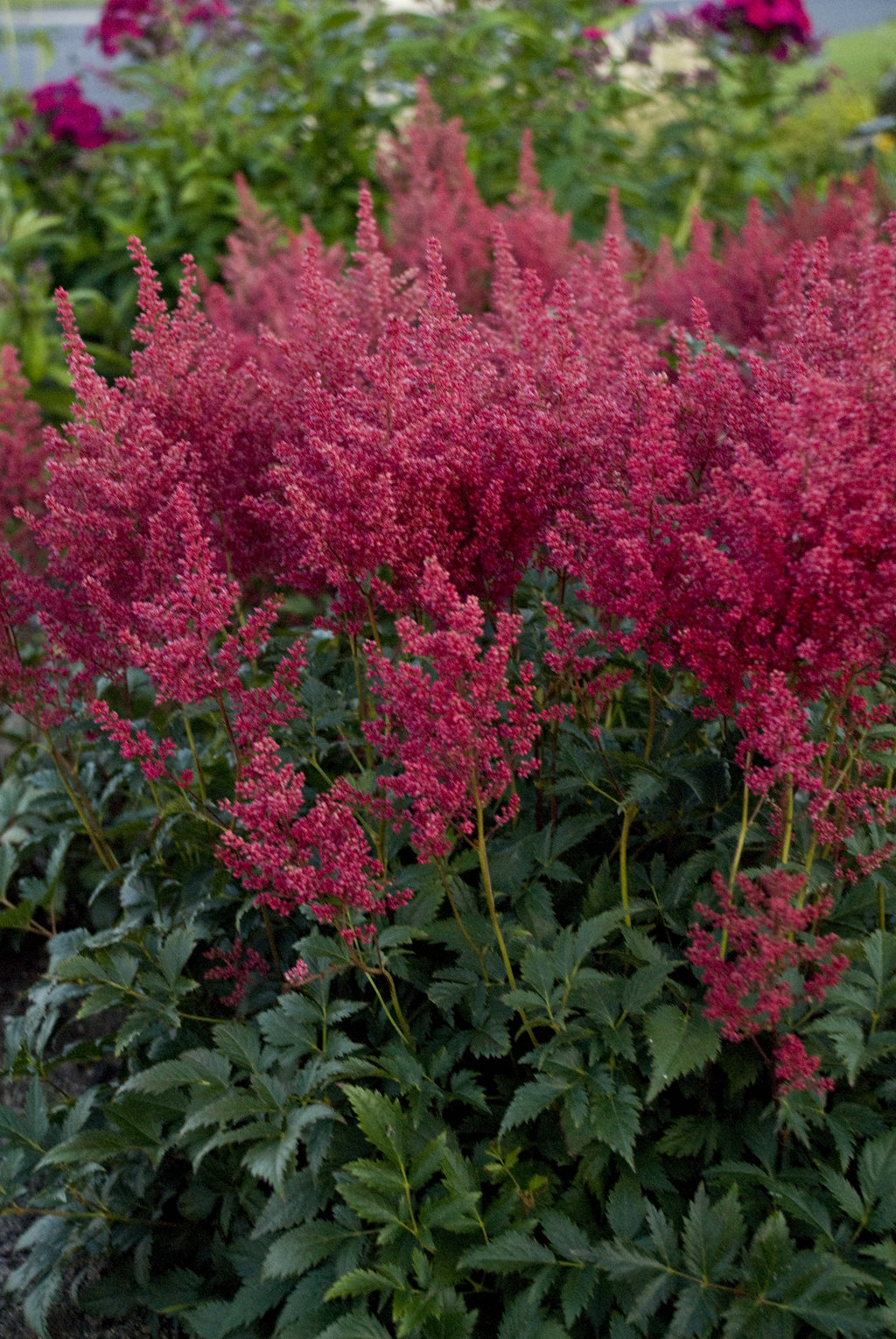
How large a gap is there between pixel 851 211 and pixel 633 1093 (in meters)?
3.16

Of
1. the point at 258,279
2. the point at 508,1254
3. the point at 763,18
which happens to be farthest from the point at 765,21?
the point at 508,1254

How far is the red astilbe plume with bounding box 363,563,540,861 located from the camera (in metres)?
1.62

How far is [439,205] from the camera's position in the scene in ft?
13.1

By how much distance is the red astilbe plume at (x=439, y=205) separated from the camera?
3771 mm

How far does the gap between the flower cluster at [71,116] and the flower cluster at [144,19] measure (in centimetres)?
30

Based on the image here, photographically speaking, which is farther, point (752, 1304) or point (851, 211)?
point (851, 211)

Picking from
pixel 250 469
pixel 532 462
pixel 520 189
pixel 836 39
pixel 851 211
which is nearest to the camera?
pixel 532 462

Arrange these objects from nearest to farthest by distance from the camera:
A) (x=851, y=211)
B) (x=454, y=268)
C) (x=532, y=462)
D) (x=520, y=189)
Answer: (x=532, y=462)
(x=454, y=268)
(x=851, y=211)
(x=520, y=189)

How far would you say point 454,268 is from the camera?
3643 mm

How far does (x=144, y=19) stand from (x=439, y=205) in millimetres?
2927

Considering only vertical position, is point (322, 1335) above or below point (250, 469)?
below

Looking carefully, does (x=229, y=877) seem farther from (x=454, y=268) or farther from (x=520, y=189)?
(x=520, y=189)

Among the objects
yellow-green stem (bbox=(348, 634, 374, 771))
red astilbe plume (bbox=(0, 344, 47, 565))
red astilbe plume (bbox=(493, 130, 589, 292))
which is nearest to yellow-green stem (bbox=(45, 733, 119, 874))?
yellow-green stem (bbox=(348, 634, 374, 771))

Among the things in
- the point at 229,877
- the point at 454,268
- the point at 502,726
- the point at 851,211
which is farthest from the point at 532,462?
the point at 851,211
